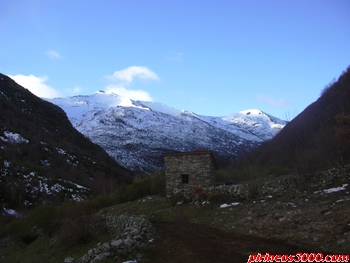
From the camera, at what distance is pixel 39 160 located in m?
73.9

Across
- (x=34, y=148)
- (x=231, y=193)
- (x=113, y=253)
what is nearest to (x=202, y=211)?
(x=231, y=193)

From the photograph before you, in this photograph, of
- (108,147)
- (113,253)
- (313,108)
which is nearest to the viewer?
(113,253)

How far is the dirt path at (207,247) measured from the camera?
9.70 meters

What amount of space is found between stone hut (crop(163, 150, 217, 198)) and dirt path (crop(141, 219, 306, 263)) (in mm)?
11534

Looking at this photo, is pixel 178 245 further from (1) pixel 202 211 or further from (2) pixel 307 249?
(1) pixel 202 211

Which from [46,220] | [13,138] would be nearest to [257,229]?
[46,220]

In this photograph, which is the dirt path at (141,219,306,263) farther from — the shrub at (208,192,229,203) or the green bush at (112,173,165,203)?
the green bush at (112,173,165,203)

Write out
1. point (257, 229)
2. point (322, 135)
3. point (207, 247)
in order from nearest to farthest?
1. point (207, 247)
2. point (257, 229)
3. point (322, 135)

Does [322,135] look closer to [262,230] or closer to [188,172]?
[188,172]

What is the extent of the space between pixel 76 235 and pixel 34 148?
68187 mm

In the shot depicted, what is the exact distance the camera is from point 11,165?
58.5 m

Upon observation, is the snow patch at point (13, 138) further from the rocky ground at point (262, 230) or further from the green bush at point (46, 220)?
the rocky ground at point (262, 230)

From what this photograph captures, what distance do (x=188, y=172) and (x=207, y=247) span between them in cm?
1525

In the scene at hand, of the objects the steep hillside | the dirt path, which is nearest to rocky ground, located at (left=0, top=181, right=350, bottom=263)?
the dirt path
